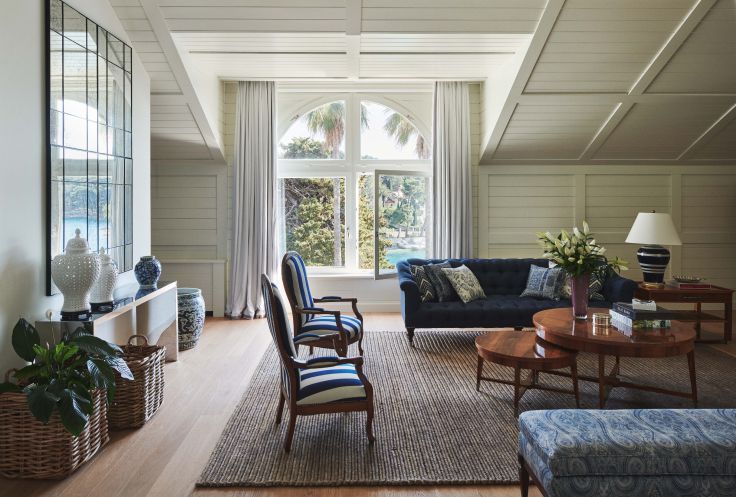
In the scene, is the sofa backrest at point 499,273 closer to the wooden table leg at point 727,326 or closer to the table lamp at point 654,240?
the table lamp at point 654,240

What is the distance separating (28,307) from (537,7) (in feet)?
13.6

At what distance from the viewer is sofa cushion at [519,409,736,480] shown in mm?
1977

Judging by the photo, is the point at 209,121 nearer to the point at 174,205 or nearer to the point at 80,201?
the point at 174,205

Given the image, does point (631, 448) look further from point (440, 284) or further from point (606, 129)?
point (606, 129)

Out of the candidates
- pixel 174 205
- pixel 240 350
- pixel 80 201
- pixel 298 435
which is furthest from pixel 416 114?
pixel 298 435

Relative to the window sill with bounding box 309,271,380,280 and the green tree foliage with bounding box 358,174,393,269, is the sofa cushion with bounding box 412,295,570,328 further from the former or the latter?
the green tree foliage with bounding box 358,174,393,269

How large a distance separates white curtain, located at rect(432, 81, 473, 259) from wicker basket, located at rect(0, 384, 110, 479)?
14.9ft

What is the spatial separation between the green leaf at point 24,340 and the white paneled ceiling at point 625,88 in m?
4.19

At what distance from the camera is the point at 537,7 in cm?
436

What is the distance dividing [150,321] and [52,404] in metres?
1.83

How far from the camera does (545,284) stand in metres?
5.32

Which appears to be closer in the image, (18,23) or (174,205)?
(18,23)

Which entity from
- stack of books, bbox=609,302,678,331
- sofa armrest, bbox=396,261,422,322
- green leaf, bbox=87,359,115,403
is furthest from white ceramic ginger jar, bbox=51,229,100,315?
stack of books, bbox=609,302,678,331

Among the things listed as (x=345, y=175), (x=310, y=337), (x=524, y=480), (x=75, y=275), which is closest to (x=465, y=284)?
(x=310, y=337)
